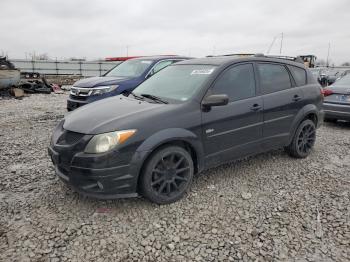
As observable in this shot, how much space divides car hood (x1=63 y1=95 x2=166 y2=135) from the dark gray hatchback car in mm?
11

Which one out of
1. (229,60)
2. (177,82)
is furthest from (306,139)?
(177,82)

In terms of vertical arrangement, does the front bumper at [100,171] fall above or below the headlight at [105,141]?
below

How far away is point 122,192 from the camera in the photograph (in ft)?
10.9

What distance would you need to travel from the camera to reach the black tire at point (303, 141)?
16.8 feet

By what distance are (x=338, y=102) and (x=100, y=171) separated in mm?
6720

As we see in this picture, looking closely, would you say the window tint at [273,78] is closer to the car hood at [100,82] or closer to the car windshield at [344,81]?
the car hood at [100,82]

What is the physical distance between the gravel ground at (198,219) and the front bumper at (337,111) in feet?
10.0

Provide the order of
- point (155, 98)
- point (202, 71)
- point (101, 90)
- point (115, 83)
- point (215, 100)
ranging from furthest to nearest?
point (115, 83) → point (101, 90) → point (202, 71) → point (155, 98) → point (215, 100)

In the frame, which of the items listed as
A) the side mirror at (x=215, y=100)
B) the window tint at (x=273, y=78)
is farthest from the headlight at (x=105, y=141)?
the window tint at (x=273, y=78)

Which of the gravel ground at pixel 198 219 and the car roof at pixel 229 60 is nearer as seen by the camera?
the gravel ground at pixel 198 219

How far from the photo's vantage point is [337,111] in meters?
7.64

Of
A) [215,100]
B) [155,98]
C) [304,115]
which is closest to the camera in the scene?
[215,100]

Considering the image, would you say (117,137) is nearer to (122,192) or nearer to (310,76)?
Answer: (122,192)

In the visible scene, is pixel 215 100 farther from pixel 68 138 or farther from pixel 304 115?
pixel 304 115
